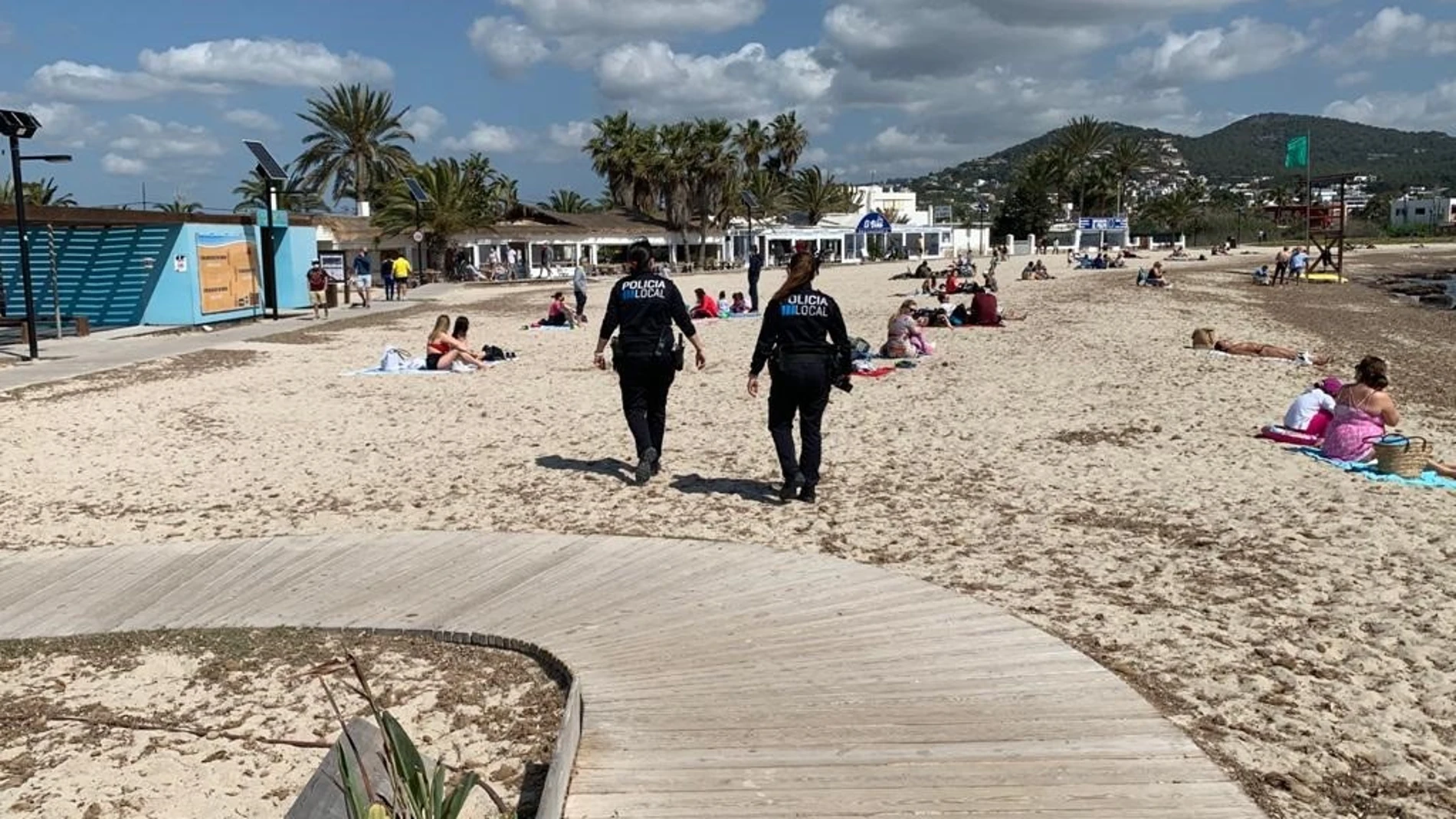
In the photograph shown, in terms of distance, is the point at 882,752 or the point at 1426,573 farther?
the point at 1426,573

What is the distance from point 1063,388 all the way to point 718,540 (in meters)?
8.12

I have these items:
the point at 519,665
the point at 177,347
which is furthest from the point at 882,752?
the point at 177,347

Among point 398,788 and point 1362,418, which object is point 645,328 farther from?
point 1362,418

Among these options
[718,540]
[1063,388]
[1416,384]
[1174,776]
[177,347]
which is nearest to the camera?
[1174,776]

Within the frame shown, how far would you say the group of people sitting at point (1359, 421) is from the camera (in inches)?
345

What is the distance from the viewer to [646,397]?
8.06 m

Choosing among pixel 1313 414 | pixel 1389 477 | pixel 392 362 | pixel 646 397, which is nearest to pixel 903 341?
pixel 1313 414

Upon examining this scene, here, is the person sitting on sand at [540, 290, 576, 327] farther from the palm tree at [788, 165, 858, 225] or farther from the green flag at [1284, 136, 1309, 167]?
the palm tree at [788, 165, 858, 225]

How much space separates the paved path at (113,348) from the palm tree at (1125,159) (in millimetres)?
78591

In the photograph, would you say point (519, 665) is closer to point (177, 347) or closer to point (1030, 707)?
point (1030, 707)

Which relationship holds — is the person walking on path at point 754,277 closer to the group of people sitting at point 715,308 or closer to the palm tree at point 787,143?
the group of people sitting at point 715,308

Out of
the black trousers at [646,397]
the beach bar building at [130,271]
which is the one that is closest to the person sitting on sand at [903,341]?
the black trousers at [646,397]

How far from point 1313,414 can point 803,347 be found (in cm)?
554

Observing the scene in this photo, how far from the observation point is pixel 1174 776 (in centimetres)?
346
